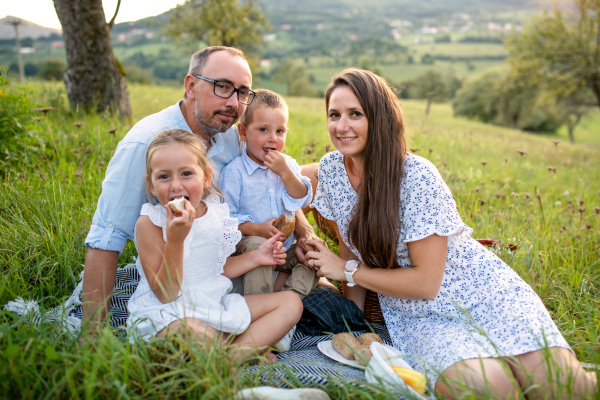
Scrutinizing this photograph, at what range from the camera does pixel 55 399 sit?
1729 mm

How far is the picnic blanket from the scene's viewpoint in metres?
2.28

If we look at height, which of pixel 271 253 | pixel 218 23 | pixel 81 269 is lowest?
pixel 81 269

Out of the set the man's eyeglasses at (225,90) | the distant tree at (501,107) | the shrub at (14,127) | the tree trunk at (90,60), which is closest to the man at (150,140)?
the man's eyeglasses at (225,90)

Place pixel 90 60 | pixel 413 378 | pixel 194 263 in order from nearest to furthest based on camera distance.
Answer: pixel 413 378
pixel 194 263
pixel 90 60

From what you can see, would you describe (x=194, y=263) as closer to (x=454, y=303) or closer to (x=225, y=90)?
(x=225, y=90)

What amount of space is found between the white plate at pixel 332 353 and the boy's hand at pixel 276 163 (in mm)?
1252

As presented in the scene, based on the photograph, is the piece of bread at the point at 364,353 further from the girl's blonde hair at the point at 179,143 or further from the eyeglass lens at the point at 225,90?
the eyeglass lens at the point at 225,90

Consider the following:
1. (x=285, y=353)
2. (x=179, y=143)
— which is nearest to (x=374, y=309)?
(x=285, y=353)

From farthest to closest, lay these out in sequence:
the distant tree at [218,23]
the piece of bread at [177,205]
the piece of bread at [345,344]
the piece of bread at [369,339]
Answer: the distant tree at [218,23] < the piece of bread at [369,339] < the piece of bread at [345,344] < the piece of bread at [177,205]

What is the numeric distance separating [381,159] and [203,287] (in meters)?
1.40

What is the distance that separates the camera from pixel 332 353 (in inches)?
107

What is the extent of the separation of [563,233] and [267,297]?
3.28 metres

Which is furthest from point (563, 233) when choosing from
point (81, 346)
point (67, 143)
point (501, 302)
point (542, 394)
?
point (67, 143)

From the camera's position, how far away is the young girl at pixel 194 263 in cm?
231
